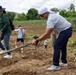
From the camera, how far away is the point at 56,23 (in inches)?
279

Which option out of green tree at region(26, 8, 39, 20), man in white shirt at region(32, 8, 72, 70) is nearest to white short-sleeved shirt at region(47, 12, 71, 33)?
man in white shirt at region(32, 8, 72, 70)

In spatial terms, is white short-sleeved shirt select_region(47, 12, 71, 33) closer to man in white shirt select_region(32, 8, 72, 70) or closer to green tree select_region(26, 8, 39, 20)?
man in white shirt select_region(32, 8, 72, 70)

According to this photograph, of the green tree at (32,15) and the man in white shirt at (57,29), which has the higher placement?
the man in white shirt at (57,29)

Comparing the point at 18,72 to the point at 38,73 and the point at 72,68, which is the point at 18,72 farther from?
the point at 72,68

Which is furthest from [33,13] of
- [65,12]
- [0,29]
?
[0,29]

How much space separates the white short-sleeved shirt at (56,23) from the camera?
6973 mm

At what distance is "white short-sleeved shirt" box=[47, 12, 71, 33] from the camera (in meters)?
6.97

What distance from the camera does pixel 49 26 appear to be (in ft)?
22.8

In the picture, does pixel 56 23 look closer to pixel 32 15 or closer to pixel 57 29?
pixel 57 29

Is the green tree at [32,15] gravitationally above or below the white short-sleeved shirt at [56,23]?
below

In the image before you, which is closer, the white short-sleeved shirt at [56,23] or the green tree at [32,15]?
the white short-sleeved shirt at [56,23]

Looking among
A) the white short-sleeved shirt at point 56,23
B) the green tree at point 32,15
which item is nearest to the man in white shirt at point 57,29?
the white short-sleeved shirt at point 56,23

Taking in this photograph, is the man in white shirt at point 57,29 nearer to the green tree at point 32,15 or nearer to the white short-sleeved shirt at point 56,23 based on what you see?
the white short-sleeved shirt at point 56,23

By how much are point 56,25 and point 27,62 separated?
2.16 metres
